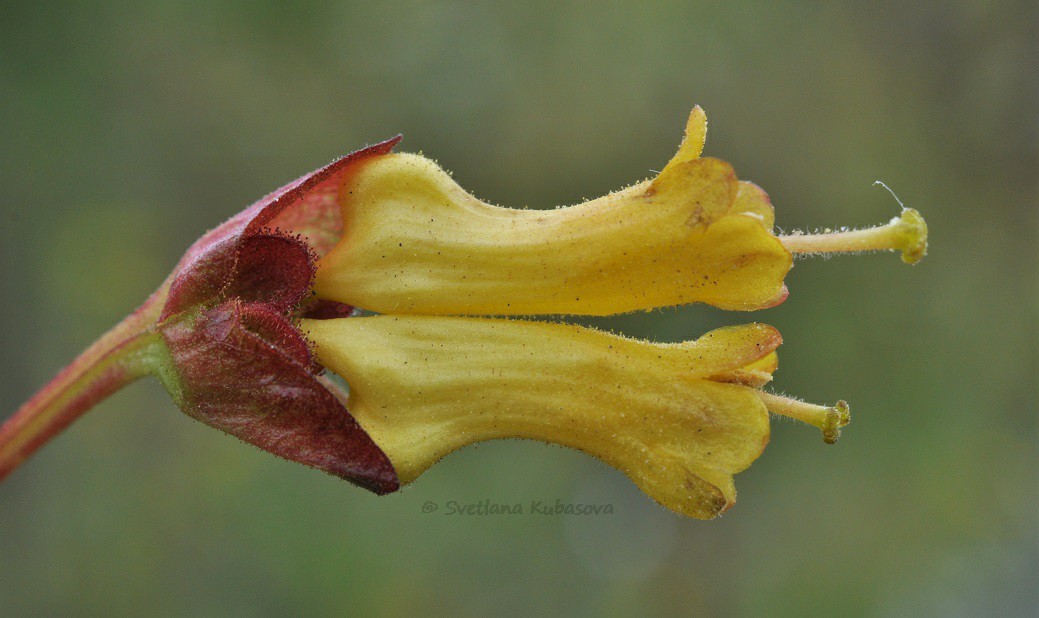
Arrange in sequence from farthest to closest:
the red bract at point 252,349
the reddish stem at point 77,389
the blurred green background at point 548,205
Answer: the blurred green background at point 548,205 → the reddish stem at point 77,389 → the red bract at point 252,349

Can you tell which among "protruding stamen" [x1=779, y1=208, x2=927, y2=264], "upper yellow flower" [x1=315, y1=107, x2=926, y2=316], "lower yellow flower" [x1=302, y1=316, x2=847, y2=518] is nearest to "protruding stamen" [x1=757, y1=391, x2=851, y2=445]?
"lower yellow flower" [x1=302, y1=316, x2=847, y2=518]

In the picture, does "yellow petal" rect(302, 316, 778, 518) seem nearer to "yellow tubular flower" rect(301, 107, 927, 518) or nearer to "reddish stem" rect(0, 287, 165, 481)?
"yellow tubular flower" rect(301, 107, 927, 518)

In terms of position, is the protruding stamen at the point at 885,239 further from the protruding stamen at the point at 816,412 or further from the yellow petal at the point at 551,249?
the protruding stamen at the point at 816,412

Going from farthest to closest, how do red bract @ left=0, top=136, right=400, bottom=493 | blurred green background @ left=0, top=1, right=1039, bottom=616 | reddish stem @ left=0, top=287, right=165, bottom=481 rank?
blurred green background @ left=0, top=1, right=1039, bottom=616 < reddish stem @ left=0, top=287, right=165, bottom=481 < red bract @ left=0, top=136, right=400, bottom=493

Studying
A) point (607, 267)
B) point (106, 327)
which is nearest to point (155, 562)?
point (106, 327)

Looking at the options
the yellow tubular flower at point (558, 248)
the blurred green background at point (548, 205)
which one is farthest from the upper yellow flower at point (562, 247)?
the blurred green background at point (548, 205)

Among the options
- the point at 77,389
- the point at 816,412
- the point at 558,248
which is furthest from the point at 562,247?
the point at 77,389
